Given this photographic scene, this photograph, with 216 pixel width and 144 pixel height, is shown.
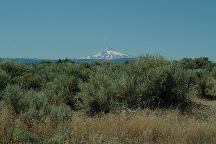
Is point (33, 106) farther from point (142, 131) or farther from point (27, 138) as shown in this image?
point (27, 138)

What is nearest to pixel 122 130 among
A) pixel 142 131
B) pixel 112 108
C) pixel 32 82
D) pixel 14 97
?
pixel 142 131

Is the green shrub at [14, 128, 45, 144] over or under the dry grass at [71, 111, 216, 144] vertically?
over

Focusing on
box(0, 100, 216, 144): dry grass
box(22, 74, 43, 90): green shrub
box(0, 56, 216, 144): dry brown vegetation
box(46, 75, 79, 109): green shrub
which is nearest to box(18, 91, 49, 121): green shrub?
box(0, 56, 216, 144): dry brown vegetation

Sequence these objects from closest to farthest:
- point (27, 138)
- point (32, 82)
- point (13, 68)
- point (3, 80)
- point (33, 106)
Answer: point (27, 138) < point (33, 106) < point (3, 80) < point (32, 82) < point (13, 68)

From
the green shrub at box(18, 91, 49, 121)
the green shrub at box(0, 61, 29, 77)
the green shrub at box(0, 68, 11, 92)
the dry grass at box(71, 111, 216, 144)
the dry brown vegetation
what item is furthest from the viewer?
the green shrub at box(0, 61, 29, 77)

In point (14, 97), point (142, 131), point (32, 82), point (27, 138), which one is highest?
point (14, 97)

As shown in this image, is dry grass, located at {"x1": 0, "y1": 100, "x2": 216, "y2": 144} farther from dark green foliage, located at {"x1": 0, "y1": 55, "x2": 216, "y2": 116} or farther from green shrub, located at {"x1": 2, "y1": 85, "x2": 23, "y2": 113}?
dark green foliage, located at {"x1": 0, "y1": 55, "x2": 216, "y2": 116}

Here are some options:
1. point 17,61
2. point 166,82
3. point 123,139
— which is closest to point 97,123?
point 123,139

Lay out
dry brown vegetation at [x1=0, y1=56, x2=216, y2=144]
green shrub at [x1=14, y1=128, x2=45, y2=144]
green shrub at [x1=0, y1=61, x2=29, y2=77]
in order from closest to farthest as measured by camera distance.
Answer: green shrub at [x1=14, y1=128, x2=45, y2=144] < dry brown vegetation at [x1=0, y1=56, x2=216, y2=144] < green shrub at [x1=0, y1=61, x2=29, y2=77]

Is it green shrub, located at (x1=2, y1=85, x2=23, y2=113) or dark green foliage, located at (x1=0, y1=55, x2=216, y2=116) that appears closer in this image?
green shrub, located at (x1=2, y1=85, x2=23, y2=113)

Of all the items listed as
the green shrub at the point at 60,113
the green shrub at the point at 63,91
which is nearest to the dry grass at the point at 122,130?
the green shrub at the point at 60,113

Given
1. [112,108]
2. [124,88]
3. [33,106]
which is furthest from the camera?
[124,88]

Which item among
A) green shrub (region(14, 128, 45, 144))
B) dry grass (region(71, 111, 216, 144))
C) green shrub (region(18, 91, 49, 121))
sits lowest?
dry grass (region(71, 111, 216, 144))

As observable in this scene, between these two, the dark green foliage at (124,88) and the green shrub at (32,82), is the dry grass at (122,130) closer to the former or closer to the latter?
the dark green foliage at (124,88)
